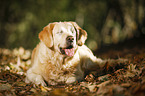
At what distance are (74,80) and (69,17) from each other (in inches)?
323

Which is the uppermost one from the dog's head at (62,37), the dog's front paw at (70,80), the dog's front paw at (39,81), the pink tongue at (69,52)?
the dog's head at (62,37)

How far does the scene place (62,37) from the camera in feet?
10.7

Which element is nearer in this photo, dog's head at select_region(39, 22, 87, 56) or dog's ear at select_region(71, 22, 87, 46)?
dog's head at select_region(39, 22, 87, 56)

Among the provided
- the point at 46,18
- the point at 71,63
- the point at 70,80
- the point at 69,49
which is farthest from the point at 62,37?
the point at 46,18

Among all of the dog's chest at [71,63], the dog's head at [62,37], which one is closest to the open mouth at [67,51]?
the dog's head at [62,37]

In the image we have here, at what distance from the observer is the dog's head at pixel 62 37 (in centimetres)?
324

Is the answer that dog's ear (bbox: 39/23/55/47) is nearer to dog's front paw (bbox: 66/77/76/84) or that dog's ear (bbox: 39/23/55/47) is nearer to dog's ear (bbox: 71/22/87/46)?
dog's ear (bbox: 71/22/87/46)

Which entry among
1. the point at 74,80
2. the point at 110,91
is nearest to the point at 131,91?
the point at 110,91

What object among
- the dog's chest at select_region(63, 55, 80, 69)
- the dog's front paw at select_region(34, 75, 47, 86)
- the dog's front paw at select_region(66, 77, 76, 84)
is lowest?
the dog's front paw at select_region(66, 77, 76, 84)

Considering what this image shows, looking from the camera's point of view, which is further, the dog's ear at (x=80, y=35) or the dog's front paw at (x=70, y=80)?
the dog's ear at (x=80, y=35)

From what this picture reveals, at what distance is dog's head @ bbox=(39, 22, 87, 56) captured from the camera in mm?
3242

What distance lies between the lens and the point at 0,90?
9.21 feet

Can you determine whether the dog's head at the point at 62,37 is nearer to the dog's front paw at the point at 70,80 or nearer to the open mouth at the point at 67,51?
the open mouth at the point at 67,51

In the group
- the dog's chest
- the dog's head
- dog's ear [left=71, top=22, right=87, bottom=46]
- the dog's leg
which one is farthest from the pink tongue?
the dog's leg
